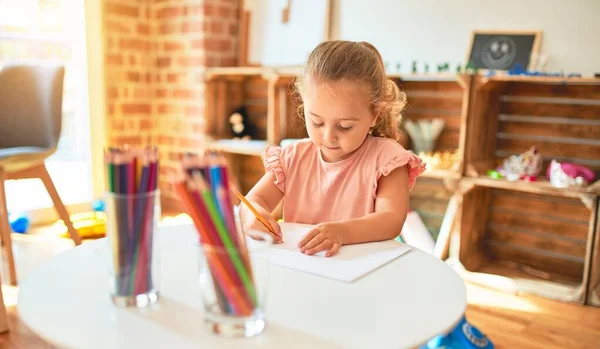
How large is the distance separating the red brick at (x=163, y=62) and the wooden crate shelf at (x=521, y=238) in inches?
78.2

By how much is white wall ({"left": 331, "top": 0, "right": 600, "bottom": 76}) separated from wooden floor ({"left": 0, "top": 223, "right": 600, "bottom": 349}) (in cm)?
94

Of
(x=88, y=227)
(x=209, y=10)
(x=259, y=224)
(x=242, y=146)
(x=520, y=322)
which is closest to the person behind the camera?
(x=259, y=224)

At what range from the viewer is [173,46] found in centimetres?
324

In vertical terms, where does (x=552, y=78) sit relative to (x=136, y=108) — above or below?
above

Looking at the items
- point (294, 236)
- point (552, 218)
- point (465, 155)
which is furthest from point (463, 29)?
point (294, 236)

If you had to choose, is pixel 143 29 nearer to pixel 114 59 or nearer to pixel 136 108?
pixel 114 59

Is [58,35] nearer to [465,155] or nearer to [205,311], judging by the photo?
[465,155]

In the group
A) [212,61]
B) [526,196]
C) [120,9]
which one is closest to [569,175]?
[526,196]

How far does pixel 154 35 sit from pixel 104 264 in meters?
2.80

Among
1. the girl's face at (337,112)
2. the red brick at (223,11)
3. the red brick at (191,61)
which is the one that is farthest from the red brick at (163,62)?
the girl's face at (337,112)

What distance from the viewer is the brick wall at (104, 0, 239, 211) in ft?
10.1

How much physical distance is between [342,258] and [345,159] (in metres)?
0.43

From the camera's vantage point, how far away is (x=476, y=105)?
2.21 metres

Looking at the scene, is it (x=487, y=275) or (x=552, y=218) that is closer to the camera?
(x=487, y=275)
